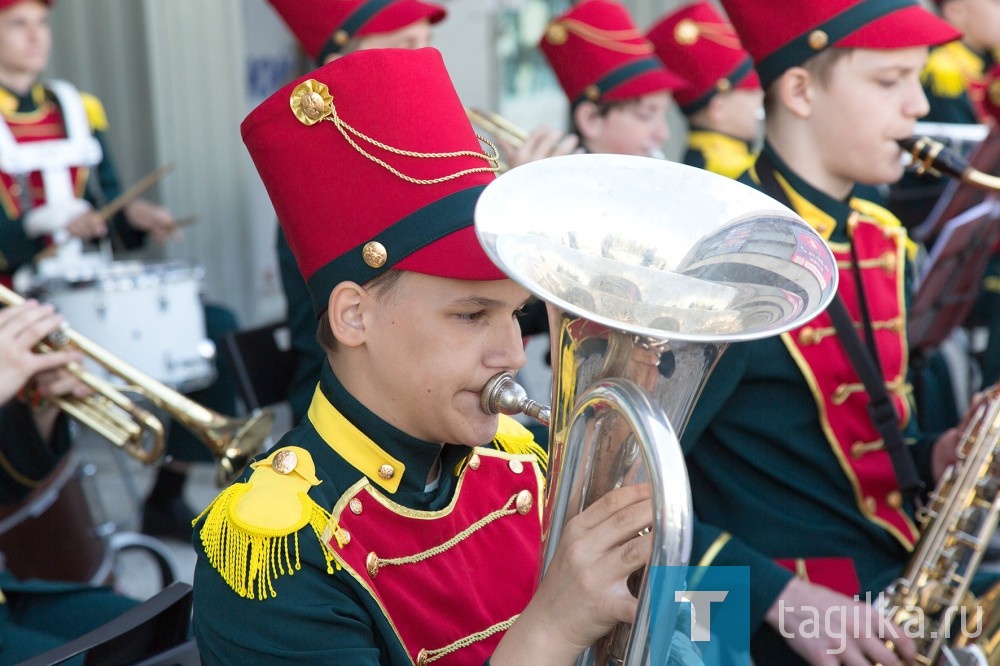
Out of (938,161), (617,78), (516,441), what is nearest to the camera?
(516,441)

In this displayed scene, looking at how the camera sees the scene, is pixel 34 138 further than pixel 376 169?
Yes

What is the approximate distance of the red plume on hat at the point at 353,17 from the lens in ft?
9.99

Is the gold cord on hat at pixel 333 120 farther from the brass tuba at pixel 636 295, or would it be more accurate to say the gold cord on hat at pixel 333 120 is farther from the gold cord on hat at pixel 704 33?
the gold cord on hat at pixel 704 33

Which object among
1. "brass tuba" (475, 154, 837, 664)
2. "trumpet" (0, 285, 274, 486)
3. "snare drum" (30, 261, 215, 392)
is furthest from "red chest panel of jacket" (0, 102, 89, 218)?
"brass tuba" (475, 154, 837, 664)

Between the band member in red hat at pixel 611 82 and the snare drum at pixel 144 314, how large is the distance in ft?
4.58

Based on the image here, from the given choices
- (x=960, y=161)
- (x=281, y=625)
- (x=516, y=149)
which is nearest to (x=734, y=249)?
(x=281, y=625)

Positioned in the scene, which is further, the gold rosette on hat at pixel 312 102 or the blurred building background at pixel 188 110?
the blurred building background at pixel 188 110

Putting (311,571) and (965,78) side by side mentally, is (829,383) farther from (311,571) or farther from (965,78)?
(965,78)

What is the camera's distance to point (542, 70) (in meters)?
7.46

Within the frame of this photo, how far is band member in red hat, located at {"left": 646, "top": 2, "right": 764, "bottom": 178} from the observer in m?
4.46

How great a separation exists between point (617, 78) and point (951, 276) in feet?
4.23

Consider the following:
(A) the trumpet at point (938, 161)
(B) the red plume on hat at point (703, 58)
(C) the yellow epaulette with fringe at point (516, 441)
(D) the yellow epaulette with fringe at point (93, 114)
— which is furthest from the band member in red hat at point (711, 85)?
(C) the yellow epaulette with fringe at point (516, 441)

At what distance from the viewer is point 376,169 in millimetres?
1481

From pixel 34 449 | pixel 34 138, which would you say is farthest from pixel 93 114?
pixel 34 449
